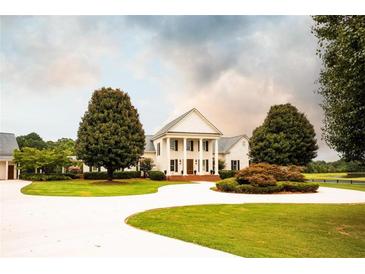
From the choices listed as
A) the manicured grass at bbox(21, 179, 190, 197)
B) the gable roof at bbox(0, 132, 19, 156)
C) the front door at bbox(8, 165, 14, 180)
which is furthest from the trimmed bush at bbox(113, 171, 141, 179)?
the gable roof at bbox(0, 132, 19, 156)

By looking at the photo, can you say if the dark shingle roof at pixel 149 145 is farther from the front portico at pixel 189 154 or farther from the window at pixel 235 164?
the window at pixel 235 164

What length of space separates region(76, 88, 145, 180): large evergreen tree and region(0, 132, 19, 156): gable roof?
13483 mm

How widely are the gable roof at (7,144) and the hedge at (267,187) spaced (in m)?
27.6

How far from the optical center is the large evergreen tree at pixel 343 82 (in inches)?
306

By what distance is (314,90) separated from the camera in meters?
11.2

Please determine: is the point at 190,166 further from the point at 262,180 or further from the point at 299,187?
the point at 299,187

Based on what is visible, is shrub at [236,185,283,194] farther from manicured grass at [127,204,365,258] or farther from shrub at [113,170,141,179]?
shrub at [113,170,141,179]

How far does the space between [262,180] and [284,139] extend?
17.8m

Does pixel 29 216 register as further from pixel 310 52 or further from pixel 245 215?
pixel 310 52

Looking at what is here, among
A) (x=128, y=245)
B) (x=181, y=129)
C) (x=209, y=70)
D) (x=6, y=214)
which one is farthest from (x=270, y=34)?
(x=181, y=129)

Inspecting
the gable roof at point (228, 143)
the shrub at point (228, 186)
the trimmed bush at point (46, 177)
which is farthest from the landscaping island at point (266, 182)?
the gable roof at point (228, 143)

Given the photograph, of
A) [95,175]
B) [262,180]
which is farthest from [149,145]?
[262,180]

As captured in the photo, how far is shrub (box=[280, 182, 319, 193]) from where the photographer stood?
22.0 m

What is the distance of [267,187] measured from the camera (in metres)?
21.4
